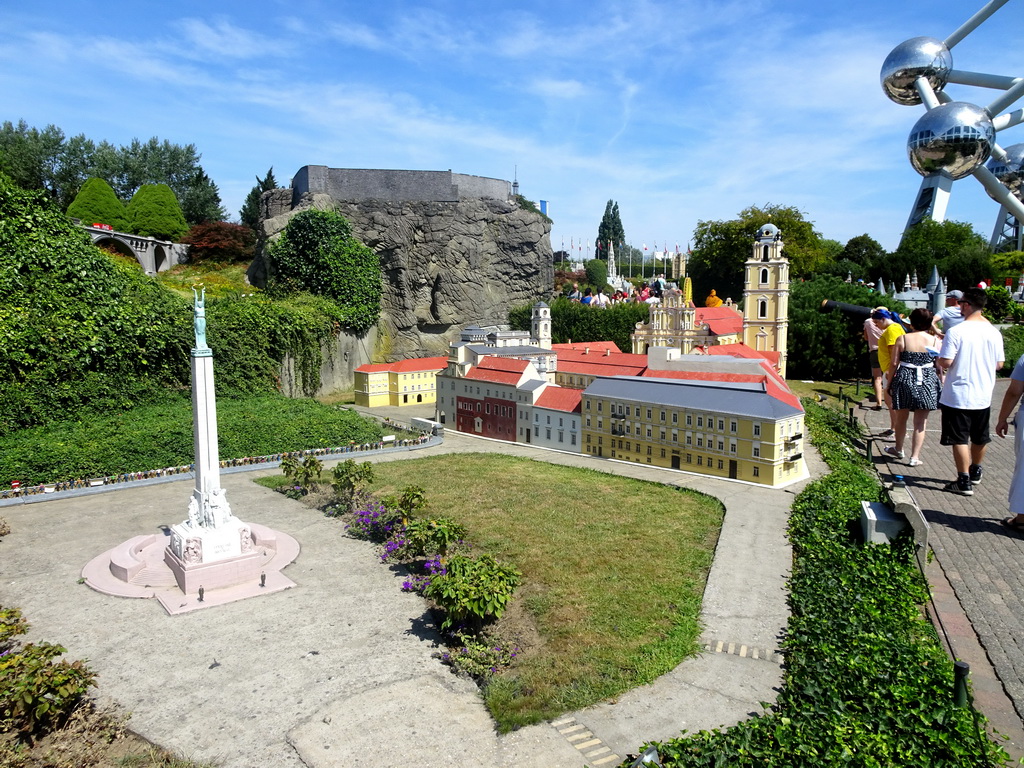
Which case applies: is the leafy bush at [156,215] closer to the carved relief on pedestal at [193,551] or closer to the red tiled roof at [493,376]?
the red tiled roof at [493,376]

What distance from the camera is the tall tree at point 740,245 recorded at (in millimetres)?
60156

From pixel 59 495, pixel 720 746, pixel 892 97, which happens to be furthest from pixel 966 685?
pixel 892 97

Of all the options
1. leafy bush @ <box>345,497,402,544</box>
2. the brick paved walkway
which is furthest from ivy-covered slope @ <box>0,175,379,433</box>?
the brick paved walkway

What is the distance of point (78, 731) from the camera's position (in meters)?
9.22

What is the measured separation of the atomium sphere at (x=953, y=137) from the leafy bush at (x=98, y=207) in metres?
66.8

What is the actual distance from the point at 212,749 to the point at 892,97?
7467cm

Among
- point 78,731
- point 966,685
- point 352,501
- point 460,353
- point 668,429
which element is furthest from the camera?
point 460,353

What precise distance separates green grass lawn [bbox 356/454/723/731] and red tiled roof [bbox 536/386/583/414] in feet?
12.7

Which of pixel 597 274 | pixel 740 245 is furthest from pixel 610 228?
pixel 740 245

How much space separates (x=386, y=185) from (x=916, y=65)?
161 feet

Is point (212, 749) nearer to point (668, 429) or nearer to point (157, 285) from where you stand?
point (668, 429)

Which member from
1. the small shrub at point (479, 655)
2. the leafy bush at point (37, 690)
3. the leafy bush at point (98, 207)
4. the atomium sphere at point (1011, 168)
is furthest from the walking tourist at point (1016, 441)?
the atomium sphere at point (1011, 168)

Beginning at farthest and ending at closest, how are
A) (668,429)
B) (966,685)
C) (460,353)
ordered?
(460,353) < (668,429) < (966,685)

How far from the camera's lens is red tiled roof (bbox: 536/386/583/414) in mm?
30031
